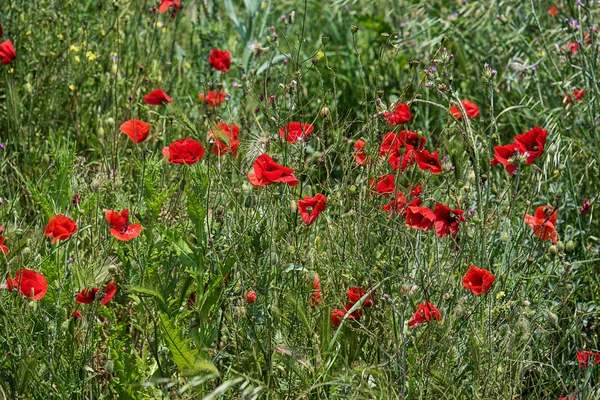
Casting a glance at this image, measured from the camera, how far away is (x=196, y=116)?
3.58 m

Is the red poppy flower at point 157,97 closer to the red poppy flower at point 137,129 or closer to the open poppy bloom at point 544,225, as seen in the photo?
the red poppy flower at point 137,129

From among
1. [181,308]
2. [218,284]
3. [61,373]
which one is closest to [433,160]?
[218,284]

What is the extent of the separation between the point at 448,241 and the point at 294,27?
95.7 inches

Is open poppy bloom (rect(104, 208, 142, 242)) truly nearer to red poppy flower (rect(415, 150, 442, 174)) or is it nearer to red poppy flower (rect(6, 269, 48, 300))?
red poppy flower (rect(6, 269, 48, 300))

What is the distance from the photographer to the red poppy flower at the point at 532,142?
2308 millimetres

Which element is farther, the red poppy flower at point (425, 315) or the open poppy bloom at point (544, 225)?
the open poppy bloom at point (544, 225)

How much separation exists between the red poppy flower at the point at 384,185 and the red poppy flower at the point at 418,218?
0.17 metres

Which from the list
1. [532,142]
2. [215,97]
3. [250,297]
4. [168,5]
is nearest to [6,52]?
[215,97]

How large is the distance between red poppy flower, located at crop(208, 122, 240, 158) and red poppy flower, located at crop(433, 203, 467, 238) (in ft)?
1.84

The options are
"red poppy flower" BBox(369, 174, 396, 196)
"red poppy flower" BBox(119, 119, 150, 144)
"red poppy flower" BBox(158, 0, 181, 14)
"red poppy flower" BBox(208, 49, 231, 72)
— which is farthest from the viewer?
"red poppy flower" BBox(158, 0, 181, 14)

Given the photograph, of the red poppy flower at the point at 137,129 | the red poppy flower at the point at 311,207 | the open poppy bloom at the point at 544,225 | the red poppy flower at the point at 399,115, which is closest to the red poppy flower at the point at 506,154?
Result: the open poppy bloom at the point at 544,225

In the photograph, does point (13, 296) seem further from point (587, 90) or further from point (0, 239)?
point (587, 90)

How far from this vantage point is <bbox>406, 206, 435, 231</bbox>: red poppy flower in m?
2.12

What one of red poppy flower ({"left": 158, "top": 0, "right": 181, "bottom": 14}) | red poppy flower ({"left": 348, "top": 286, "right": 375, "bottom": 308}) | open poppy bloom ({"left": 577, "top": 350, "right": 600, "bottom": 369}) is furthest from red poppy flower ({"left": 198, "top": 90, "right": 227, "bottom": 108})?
open poppy bloom ({"left": 577, "top": 350, "right": 600, "bottom": 369})
